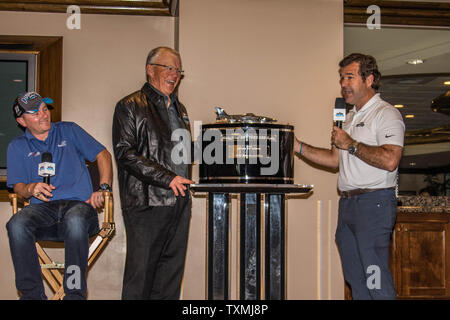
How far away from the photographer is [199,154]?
3.18m

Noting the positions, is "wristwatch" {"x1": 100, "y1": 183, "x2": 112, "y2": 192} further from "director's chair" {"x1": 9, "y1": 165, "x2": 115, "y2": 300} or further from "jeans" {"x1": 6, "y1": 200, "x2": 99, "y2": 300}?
"jeans" {"x1": 6, "y1": 200, "x2": 99, "y2": 300}

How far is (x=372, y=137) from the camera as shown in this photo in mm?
3225

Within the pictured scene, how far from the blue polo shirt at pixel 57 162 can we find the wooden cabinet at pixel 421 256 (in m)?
3.12

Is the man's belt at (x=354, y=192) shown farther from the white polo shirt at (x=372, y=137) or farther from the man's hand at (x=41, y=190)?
the man's hand at (x=41, y=190)

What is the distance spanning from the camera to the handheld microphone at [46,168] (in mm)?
3139

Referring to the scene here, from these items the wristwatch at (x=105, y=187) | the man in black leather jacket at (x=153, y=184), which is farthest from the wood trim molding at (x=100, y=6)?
the wristwatch at (x=105, y=187)

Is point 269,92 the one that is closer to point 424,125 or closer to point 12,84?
point 12,84

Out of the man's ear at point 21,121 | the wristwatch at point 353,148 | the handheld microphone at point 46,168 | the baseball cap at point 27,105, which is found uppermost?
the baseball cap at point 27,105

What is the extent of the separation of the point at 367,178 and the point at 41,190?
1759 millimetres

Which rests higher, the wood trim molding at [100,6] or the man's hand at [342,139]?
the wood trim molding at [100,6]

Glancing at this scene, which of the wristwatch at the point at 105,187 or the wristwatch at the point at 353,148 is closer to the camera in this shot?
the wristwatch at the point at 353,148

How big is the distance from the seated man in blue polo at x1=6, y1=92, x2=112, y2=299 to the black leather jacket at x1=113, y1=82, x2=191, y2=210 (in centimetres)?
26

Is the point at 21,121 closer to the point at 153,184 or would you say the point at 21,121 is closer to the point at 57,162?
the point at 57,162

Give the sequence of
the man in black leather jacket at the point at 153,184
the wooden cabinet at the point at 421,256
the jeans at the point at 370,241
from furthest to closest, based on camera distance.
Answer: the wooden cabinet at the point at 421,256 < the man in black leather jacket at the point at 153,184 < the jeans at the point at 370,241
